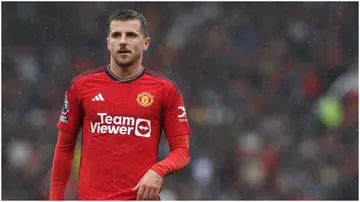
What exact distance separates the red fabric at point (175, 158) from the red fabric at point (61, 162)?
0.56 meters

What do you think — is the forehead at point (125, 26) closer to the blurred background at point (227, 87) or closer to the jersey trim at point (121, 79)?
the jersey trim at point (121, 79)

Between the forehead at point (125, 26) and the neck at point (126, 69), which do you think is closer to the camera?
the forehead at point (125, 26)

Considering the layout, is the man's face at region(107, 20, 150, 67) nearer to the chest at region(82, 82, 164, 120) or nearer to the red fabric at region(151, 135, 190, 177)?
the chest at region(82, 82, 164, 120)

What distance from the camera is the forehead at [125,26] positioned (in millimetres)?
3861

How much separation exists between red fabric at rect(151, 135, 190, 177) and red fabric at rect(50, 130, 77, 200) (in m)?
0.56

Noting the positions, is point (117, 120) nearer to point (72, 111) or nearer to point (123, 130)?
point (123, 130)

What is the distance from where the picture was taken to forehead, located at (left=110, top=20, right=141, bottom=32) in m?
3.86

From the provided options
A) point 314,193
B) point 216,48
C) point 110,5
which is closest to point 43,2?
point 110,5

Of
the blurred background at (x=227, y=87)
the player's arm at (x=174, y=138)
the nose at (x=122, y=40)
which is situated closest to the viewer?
the player's arm at (x=174, y=138)

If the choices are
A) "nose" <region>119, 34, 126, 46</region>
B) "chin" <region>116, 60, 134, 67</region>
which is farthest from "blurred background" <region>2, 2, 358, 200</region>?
"nose" <region>119, 34, 126, 46</region>

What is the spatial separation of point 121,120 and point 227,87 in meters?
7.43

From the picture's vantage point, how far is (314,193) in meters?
10.5

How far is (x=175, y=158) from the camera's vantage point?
12.5 feet

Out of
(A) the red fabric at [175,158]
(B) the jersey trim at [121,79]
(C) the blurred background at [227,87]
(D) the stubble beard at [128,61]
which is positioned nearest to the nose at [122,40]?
(D) the stubble beard at [128,61]
